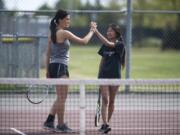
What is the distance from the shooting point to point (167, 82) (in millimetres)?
8797

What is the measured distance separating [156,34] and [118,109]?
48.1 meters

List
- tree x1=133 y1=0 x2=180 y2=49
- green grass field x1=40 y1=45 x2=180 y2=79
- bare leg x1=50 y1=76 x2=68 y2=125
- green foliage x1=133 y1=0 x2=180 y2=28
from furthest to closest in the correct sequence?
green foliage x1=133 y1=0 x2=180 y2=28, tree x1=133 y1=0 x2=180 y2=49, green grass field x1=40 y1=45 x2=180 y2=79, bare leg x1=50 y1=76 x2=68 y2=125

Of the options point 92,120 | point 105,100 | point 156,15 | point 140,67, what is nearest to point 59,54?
point 105,100

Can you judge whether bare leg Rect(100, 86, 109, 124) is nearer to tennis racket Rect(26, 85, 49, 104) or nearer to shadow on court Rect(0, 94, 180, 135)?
shadow on court Rect(0, 94, 180, 135)

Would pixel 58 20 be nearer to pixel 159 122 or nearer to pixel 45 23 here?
pixel 159 122

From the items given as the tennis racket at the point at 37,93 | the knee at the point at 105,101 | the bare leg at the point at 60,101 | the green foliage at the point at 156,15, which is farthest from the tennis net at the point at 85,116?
the green foliage at the point at 156,15

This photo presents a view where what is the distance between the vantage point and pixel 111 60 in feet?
35.5

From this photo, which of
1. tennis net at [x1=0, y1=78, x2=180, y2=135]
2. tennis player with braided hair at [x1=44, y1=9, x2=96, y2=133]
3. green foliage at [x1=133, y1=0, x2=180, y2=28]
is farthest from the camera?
green foliage at [x1=133, y1=0, x2=180, y2=28]

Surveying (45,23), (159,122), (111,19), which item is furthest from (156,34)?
(159,122)

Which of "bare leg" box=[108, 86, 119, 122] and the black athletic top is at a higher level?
the black athletic top

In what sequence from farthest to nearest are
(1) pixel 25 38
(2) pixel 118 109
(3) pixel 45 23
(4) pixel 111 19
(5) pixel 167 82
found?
(4) pixel 111 19, (3) pixel 45 23, (1) pixel 25 38, (2) pixel 118 109, (5) pixel 167 82

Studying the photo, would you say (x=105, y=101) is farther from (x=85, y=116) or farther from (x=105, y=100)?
(x=85, y=116)

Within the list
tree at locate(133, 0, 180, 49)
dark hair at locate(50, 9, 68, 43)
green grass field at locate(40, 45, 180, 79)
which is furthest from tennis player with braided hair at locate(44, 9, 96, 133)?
tree at locate(133, 0, 180, 49)

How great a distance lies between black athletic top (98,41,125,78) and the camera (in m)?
10.8
